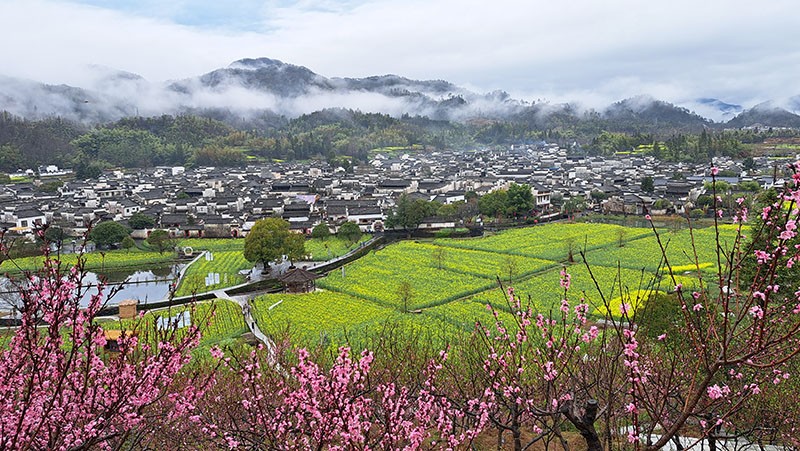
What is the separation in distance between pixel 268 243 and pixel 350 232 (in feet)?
26.6

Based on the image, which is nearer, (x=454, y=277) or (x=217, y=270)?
(x=454, y=277)

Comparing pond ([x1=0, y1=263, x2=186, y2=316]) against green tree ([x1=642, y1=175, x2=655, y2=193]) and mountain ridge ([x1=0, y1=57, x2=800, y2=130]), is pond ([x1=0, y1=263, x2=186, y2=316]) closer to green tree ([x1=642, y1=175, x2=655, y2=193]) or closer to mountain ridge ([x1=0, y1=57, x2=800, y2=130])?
green tree ([x1=642, y1=175, x2=655, y2=193])

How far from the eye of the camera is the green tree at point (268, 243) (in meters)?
26.1

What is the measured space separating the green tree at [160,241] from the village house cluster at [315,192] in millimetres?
3585

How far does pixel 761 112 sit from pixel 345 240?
526 feet

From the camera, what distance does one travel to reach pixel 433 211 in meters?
38.3

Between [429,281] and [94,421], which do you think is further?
[429,281]

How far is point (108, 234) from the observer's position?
105 feet

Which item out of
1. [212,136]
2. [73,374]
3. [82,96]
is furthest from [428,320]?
[82,96]

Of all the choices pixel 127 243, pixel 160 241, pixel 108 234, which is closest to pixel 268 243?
pixel 160 241

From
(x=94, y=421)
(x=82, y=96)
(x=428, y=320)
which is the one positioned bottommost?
(x=428, y=320)

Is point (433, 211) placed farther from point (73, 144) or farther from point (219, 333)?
point (73, 144)

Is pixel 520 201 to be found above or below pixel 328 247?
above

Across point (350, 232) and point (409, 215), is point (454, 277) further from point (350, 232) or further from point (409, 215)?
point (409, 215)
